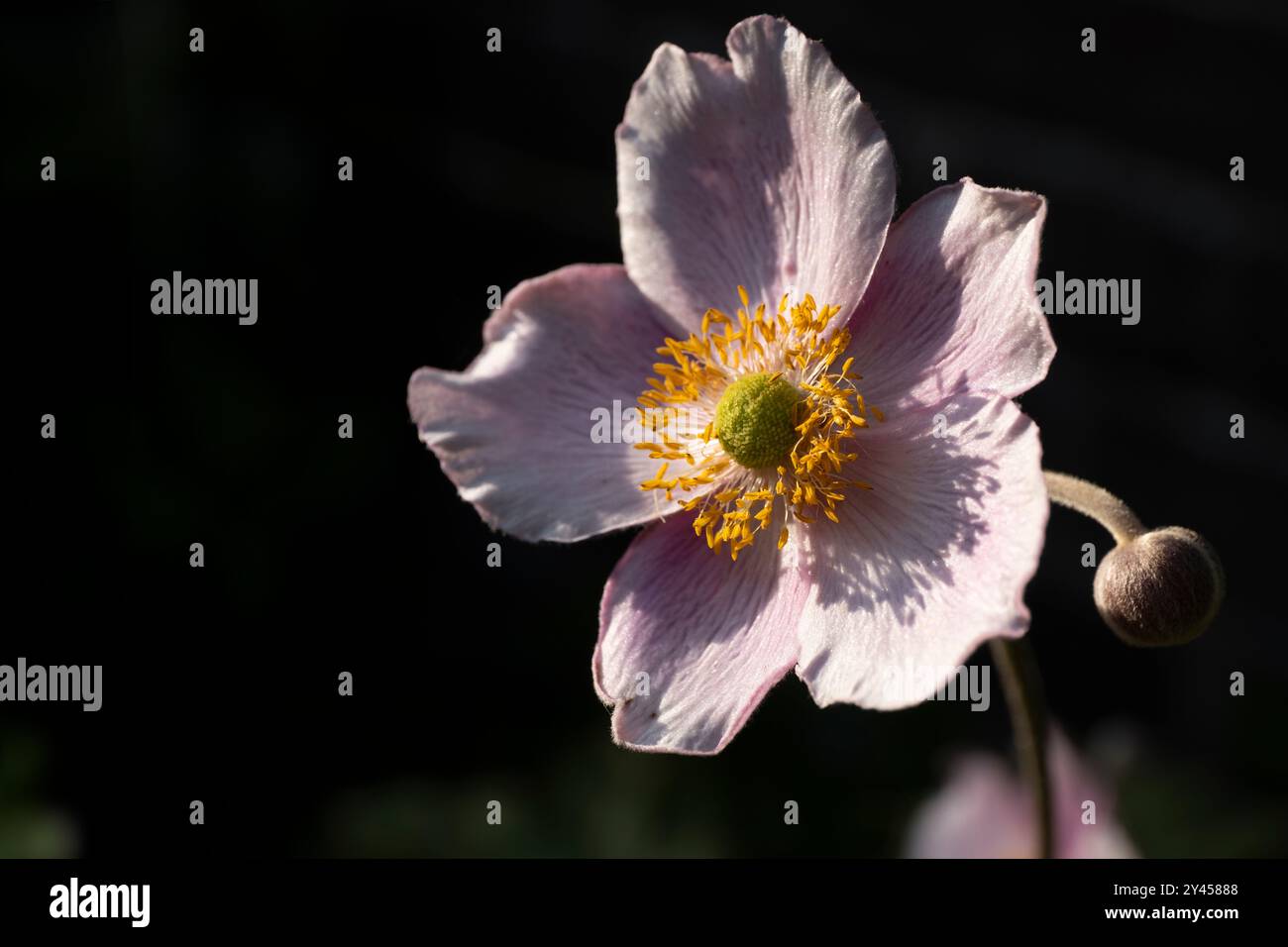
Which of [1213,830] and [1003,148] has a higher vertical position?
[1003,148]

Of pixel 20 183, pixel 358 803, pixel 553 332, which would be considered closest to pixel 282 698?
pixel 358 803

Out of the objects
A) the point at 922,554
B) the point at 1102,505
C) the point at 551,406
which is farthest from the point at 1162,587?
the point at 551,406

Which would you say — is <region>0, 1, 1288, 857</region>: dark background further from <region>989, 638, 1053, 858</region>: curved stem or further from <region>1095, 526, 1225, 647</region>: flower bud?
<region>1095, 526, 1225, 647</region>: flower bud

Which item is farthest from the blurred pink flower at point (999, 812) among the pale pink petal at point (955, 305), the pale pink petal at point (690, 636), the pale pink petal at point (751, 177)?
the pale pink petal at point (751, 177)

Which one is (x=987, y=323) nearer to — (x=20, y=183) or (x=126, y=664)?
(x=126, y=664)

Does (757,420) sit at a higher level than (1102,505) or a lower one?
higher

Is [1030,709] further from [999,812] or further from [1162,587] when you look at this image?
[999,812]
